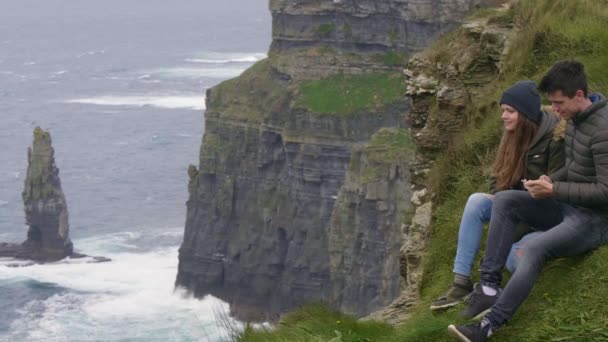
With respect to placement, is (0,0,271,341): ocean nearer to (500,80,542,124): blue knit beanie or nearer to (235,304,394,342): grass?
(235,304,394,342): grass

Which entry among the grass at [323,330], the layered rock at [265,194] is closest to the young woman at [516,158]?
the grass at [323,330]

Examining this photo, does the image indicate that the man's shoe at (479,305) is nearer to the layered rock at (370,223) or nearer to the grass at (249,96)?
the layered rock at (370,223)

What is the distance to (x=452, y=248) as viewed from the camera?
44.7ft

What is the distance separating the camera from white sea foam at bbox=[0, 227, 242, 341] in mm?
78188

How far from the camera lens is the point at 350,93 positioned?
8138cm

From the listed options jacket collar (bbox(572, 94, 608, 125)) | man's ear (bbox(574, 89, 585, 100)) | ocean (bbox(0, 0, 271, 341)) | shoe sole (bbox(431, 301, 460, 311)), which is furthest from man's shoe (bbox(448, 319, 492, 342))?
ocean (bbox(0, 0, 271, 341))

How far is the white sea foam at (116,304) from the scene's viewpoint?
257 feet

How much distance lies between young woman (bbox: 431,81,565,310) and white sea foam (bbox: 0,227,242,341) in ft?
193

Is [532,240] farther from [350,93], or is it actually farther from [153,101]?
[153,101]

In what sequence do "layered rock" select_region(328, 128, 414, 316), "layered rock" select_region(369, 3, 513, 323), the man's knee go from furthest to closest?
"layered rock" select_region(328, 128, 414, 316) < "layered rock" select_region(369, 3, 513, 323) < the man's knee

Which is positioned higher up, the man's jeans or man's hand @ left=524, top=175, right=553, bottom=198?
man's hand @ left=524, top=175, right=553, bottom=198

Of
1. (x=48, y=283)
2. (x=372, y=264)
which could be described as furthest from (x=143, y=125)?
(x=372, y=264)

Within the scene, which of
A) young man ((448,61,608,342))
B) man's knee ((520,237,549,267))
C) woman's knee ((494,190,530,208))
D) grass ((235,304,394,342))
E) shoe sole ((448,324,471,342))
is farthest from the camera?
grass ((235,304,394,342))

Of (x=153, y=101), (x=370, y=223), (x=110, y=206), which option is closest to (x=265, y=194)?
(x=370, y=223)
